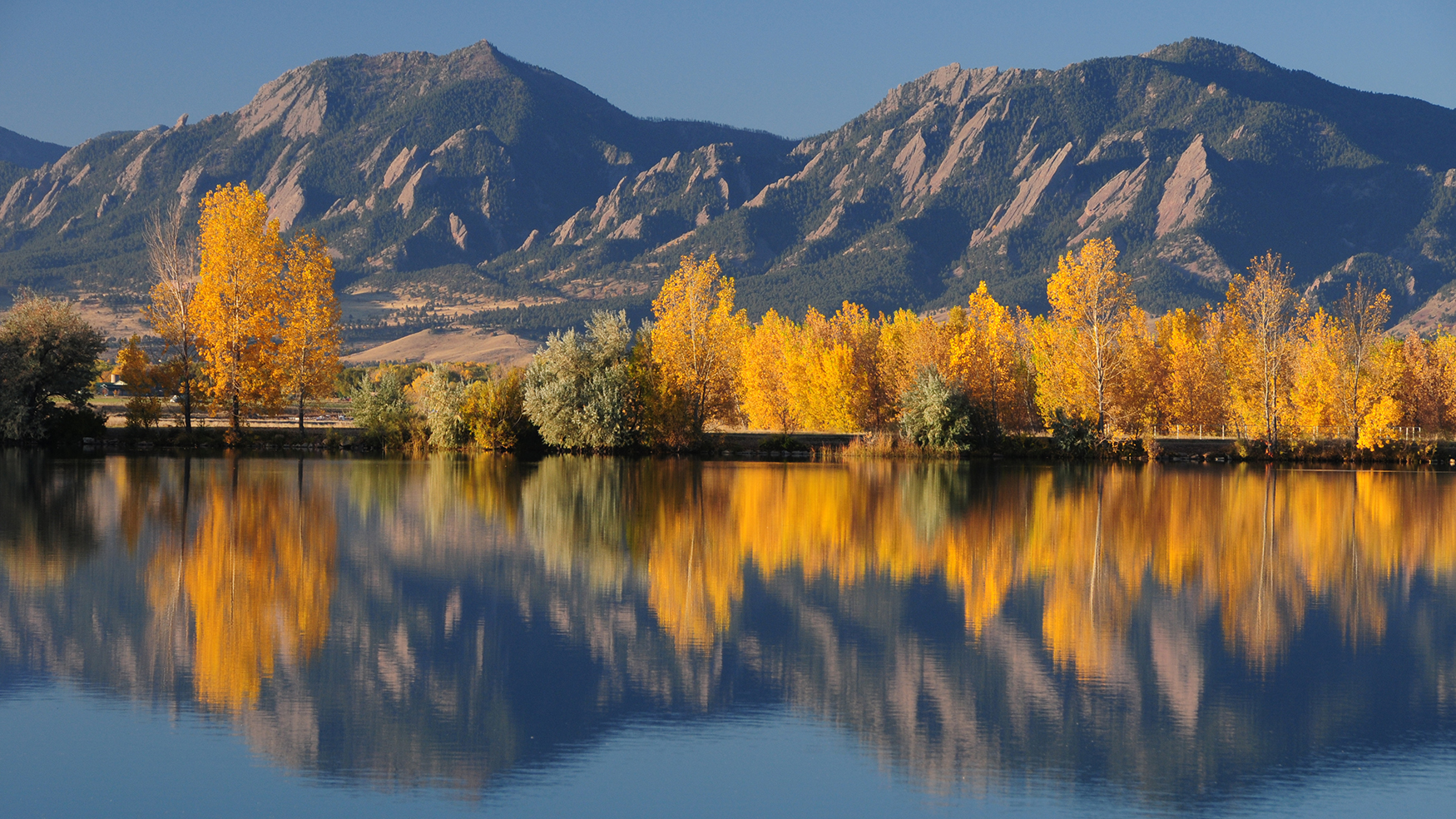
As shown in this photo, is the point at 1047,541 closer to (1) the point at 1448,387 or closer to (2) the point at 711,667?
(2) the point at 711,667

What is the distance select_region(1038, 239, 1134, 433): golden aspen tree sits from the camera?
2367 inches

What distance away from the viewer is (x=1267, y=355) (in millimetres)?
61188

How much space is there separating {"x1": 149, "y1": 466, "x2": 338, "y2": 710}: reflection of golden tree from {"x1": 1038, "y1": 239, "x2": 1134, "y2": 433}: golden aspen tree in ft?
132

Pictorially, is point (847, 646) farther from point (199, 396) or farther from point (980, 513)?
point (199, 396)

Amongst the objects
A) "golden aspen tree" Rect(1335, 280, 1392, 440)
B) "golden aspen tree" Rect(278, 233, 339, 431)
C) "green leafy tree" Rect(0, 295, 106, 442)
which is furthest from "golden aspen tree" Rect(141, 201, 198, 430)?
"golden aspen tree" Rect(1335, 280, 1392, 440)

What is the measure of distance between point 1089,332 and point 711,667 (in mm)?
51153

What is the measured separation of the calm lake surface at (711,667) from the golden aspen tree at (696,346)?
28.9 m

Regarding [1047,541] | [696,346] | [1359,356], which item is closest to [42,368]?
[696,346]

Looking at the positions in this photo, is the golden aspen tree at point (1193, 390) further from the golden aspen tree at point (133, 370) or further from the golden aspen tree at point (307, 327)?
the golden aspen tree at point (133, 370)

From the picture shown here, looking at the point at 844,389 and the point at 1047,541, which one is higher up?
the point at 844,389

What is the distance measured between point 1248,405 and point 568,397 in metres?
33.7

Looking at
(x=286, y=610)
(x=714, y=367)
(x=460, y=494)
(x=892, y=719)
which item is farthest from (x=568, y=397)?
(x=892, y=719)

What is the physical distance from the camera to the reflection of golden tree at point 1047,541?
17953 mm

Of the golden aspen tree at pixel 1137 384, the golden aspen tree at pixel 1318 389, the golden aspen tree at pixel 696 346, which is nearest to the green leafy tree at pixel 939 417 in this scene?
the golden aspen tree at pixel 1137 384
